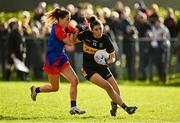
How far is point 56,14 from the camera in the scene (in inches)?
549

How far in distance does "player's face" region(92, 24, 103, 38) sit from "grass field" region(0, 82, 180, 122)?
57.8 inches

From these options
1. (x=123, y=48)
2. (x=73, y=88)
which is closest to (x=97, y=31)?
(x=73, y=88)

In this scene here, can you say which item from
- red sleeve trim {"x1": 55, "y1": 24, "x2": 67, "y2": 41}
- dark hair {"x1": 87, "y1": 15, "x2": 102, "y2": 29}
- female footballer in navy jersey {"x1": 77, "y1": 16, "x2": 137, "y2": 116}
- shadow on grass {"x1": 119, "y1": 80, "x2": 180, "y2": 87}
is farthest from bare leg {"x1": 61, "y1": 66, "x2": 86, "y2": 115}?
shadow on grass {"x1": 119, "y1": 80, "x2": 180, "y2": 87}

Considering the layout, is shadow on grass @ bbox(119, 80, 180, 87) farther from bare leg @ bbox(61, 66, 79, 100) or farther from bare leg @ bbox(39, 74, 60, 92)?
bare leg @ bbox(61, 66, 79, 100)

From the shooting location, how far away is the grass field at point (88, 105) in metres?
13.1

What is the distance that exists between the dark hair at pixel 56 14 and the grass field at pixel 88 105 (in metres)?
1.76

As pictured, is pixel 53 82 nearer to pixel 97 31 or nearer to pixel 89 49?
pixel 89 49

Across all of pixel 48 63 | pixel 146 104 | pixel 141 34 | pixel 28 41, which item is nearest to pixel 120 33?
pixel 141 34

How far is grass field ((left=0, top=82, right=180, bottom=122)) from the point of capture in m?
13.1

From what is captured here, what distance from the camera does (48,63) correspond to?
45.6 ft

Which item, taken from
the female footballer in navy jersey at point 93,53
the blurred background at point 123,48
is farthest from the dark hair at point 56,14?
the blurred background at point 123,48

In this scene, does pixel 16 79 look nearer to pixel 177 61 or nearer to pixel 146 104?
pixel 177 61

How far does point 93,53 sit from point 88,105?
2397mm

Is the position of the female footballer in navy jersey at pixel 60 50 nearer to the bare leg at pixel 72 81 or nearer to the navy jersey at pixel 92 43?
the bare leg at pixel 72 81
